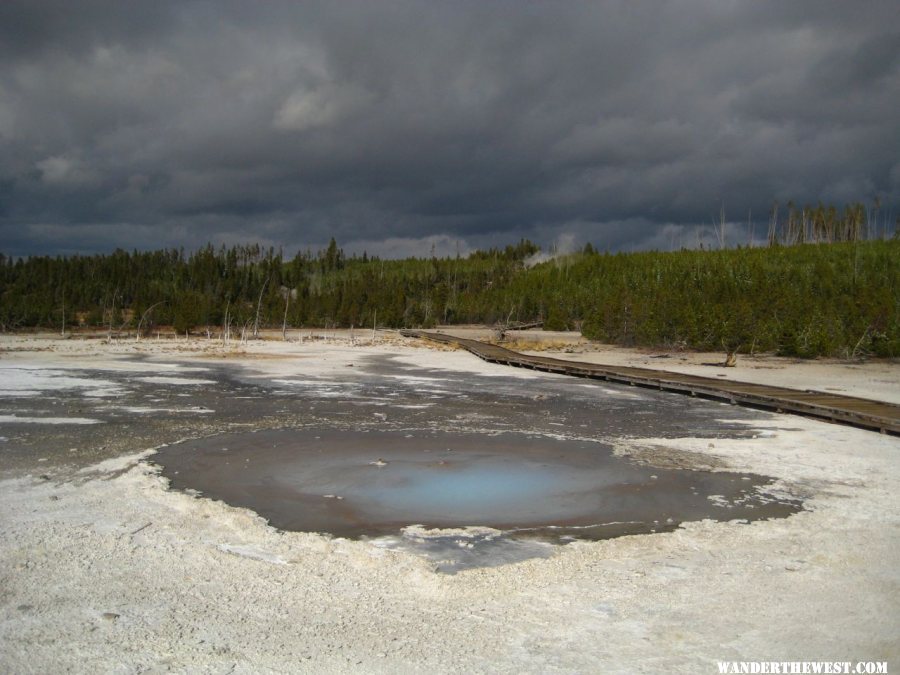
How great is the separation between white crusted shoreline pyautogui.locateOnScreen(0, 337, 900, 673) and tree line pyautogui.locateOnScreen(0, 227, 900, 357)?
3225 centimetres

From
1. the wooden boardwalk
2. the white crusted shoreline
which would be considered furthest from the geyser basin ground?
the wooden boardwalk

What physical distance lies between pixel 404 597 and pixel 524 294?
9091 cm

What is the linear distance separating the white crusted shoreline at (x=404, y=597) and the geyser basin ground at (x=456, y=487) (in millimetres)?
495

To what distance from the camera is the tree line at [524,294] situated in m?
38.7

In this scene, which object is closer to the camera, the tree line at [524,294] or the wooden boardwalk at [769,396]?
the wooden boardwalk at [769,396]

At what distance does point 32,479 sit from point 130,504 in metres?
2.03

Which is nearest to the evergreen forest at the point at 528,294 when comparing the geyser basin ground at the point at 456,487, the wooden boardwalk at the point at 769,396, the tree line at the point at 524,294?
the tree line at the point at 524,294

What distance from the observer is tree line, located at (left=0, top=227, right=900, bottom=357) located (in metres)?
38.7

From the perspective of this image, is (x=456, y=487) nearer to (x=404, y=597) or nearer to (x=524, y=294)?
(x=404, y=597)

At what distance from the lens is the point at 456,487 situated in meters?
9.37

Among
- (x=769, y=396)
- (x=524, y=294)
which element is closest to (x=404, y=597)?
(x=769, y=396)

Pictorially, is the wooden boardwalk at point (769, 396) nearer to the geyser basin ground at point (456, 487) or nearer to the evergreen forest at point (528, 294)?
the geyser basin ground at point (456, 487)

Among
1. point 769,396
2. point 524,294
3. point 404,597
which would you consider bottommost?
point 404,597

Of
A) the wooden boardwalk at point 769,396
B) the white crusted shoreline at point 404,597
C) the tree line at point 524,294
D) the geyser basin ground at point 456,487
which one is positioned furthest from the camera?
the tree line at point 524,294
